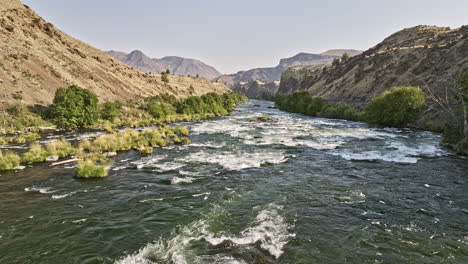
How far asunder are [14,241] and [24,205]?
15.0 ft

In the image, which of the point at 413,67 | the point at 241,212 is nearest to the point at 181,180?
the point at 241,212

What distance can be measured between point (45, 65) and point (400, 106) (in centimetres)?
9285

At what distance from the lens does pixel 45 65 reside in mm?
75625

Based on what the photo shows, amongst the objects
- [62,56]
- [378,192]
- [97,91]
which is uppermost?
[62,56]

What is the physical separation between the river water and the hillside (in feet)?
171

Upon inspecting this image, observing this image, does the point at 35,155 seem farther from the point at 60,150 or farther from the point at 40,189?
the point at 40,189

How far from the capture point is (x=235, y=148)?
33188mm

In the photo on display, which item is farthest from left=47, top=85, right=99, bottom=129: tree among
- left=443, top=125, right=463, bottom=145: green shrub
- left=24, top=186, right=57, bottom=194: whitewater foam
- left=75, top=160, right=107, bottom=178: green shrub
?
left=443, top=125, right=463, bottom=145: green shrub

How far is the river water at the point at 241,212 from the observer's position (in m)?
11.2

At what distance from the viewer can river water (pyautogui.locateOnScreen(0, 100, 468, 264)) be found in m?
11.2

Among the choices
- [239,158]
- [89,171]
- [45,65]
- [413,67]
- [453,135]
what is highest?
[45,65]

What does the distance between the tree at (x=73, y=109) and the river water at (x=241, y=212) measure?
26.6 m

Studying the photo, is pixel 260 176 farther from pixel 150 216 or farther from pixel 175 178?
pixel 150 216

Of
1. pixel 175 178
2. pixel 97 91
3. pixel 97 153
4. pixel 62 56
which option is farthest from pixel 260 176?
pixel 62 56
